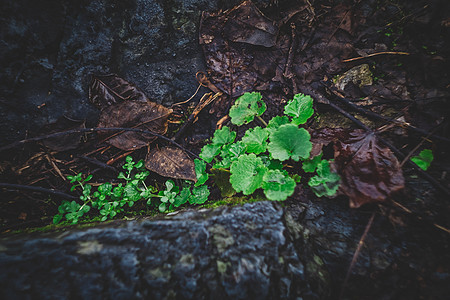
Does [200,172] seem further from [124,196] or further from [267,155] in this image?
[124,196]

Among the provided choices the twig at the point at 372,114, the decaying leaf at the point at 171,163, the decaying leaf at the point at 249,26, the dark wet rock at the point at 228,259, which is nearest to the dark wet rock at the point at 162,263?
the dark wet rock at the point at 228,259

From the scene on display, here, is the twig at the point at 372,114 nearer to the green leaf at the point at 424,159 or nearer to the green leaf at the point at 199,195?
the green leaf at the point at 424,159

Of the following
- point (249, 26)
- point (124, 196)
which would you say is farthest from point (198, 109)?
point (124, 196)

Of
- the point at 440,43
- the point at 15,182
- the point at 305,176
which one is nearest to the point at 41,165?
the point at 15,182

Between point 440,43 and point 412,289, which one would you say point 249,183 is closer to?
point 412,289

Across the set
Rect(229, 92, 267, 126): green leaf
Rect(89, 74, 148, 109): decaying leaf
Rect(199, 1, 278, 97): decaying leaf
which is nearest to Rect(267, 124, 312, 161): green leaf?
Rect(229, 92, 267, 126): green leaf

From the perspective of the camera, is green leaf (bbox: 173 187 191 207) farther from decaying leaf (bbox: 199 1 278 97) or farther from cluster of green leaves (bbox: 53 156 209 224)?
decaying leaf (bbox: 199 1 278 97)
